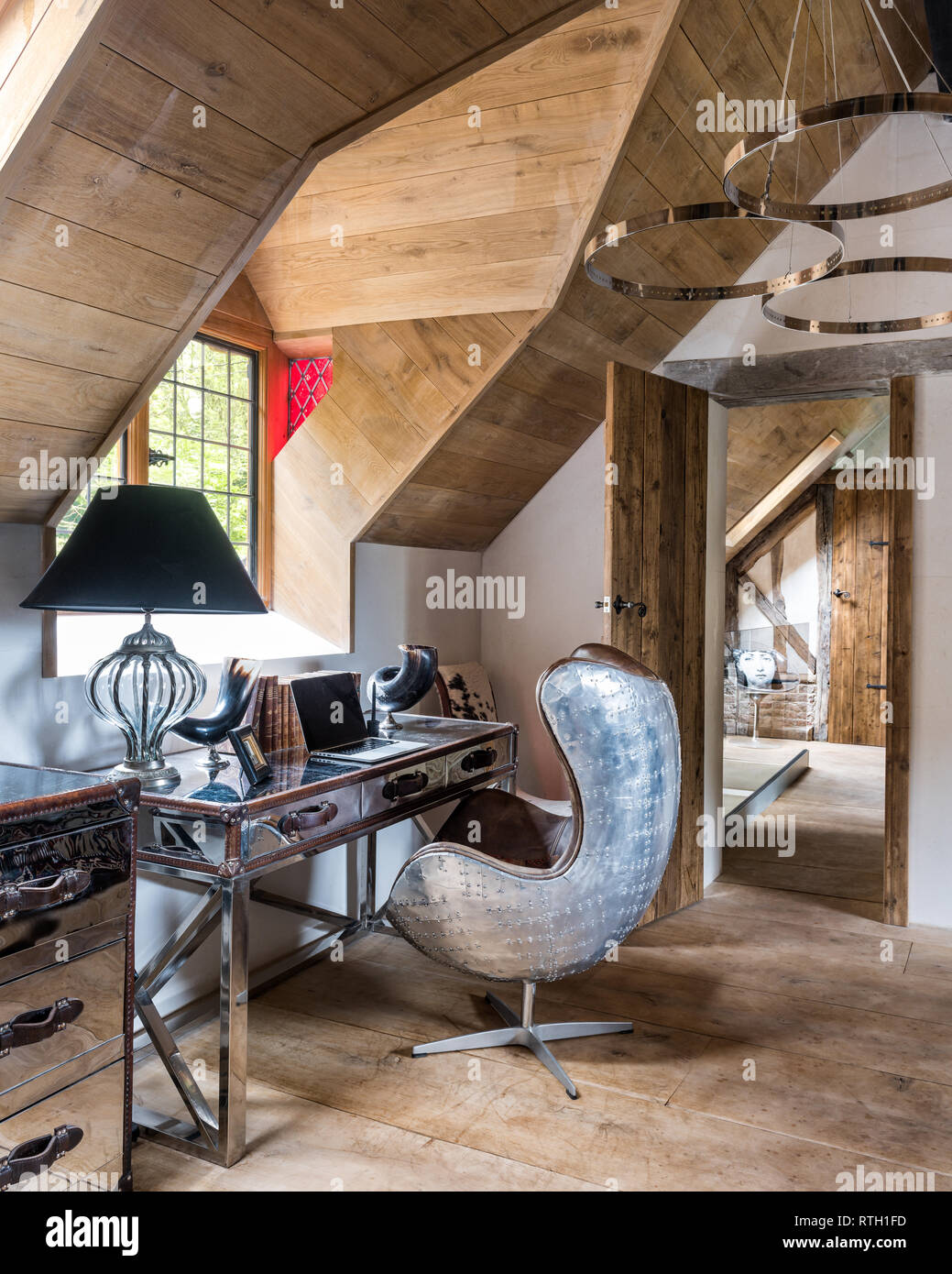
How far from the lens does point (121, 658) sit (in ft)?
7.67

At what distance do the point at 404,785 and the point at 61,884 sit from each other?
108 centimetres

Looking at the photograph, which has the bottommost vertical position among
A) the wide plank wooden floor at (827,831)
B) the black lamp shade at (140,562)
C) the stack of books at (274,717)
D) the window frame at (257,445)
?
the wide plank wooden floor at (827,831)

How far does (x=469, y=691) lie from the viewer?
4.32 meters

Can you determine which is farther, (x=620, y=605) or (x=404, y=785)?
(x=620, y=605)

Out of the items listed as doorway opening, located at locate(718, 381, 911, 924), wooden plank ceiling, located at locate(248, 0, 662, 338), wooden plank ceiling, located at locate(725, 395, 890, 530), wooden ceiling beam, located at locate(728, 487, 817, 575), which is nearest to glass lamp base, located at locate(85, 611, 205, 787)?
wooden plank ceiling, located at locate(248, 0, 662, 338)

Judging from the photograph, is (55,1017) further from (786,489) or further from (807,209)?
(786,489)

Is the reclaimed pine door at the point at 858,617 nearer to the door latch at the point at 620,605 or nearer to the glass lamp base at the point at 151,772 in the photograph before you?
the door latch at the point at 620,605

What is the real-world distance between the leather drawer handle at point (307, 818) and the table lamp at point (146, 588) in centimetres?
32

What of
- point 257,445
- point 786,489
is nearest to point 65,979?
point 257,445

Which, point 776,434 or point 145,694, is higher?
point 776,434

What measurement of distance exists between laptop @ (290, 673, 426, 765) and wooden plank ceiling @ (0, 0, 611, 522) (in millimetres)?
839

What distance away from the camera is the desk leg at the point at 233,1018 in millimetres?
2113

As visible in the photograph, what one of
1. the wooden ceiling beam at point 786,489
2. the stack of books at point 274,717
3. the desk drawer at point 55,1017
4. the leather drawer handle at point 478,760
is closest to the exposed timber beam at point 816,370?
the leather drawer handle at point 478,760

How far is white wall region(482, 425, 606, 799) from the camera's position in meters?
4.36
